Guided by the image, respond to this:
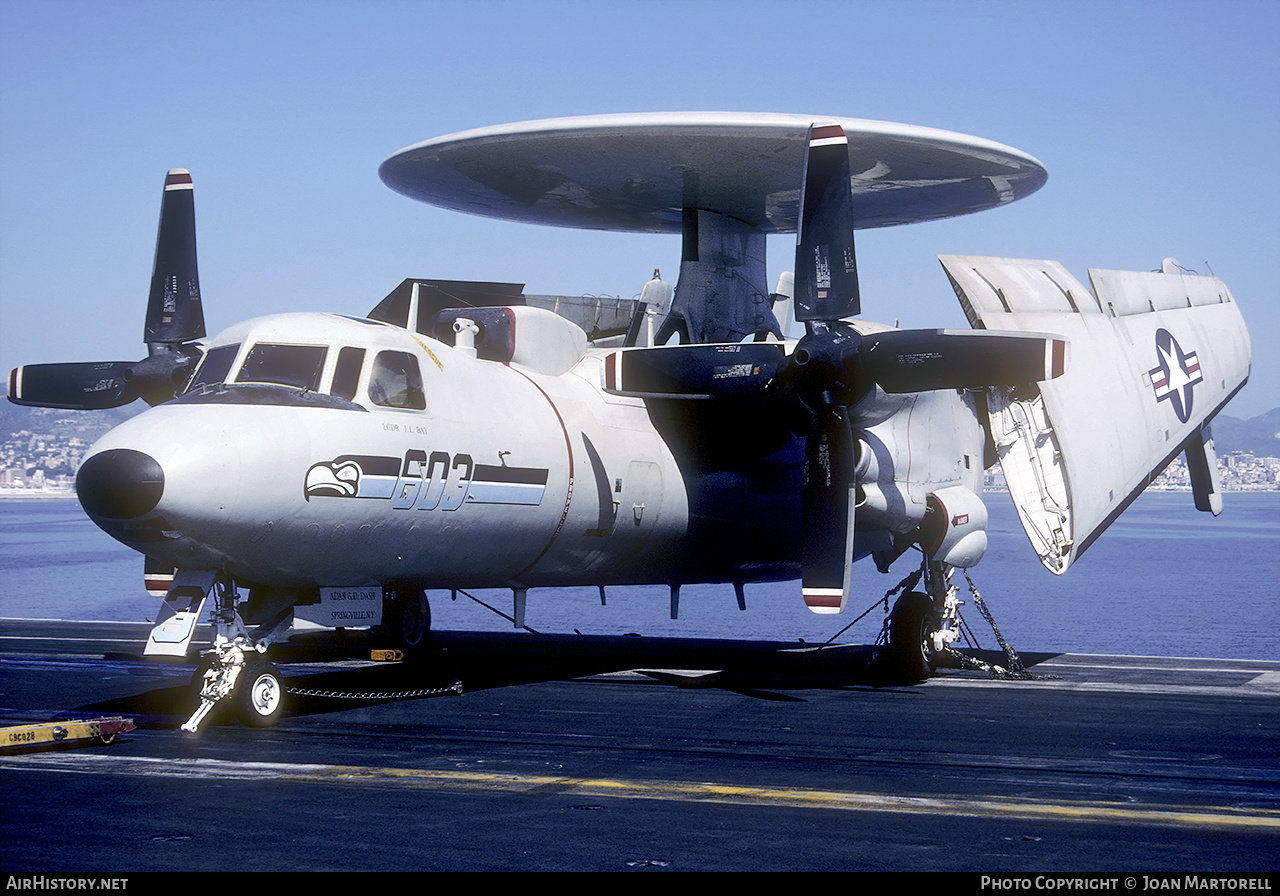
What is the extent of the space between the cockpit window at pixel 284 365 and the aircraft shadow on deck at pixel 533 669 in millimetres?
3685

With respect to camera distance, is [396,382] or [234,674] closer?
[234,674]

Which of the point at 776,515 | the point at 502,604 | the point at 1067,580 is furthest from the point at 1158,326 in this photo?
the point at 1067,580

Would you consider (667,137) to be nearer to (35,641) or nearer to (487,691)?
(487,691)

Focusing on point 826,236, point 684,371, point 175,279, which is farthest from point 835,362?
point 175,279

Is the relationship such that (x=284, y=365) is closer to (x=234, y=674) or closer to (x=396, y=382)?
(x=396, y=382)

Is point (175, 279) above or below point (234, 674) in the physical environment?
above

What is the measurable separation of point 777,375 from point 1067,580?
78.7 metres

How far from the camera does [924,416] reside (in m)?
20.2

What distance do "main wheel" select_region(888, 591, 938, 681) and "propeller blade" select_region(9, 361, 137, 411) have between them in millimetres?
12972

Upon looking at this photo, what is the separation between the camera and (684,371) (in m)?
18.3

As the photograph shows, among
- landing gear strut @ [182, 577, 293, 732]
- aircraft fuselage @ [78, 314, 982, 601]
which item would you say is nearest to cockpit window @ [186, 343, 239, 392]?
aircraft fuselage @ [78, 314, 982, 601]

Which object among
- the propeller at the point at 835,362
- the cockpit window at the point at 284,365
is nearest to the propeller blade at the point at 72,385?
the cockpit window at the point at 284,365

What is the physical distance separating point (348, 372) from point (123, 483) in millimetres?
3152
